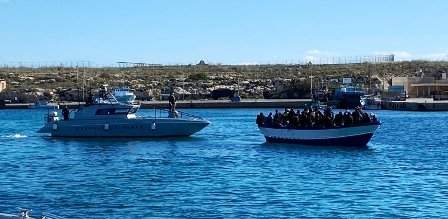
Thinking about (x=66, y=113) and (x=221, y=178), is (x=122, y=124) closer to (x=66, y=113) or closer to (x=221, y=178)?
(x=66, y=113)

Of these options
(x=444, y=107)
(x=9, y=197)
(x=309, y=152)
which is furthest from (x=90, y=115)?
(x=444, y=107)

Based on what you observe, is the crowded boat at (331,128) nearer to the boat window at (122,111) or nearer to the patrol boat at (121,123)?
the patrol boat at (121,123)

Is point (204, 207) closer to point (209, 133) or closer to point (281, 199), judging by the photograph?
point (281, 199)

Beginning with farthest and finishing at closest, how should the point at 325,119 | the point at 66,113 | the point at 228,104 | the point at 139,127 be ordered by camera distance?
1. the point at 228,104
2. the point at 66,113
3. the point at 139,127
4. the point at 325,119

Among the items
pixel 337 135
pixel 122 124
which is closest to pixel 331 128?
pixel 337 135

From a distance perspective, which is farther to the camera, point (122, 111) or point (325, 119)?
point (122, 111)

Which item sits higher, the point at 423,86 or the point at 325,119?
the point at 423,86

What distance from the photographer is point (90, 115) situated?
68.2 m

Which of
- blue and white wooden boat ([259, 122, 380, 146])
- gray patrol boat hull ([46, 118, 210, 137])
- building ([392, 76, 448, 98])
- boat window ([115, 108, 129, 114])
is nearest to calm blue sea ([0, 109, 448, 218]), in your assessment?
blue and white wooden boat ([259, 122, 380, 146])

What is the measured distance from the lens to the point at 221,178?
139 ft

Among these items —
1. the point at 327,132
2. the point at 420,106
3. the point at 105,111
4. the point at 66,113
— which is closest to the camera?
the point at 327,132

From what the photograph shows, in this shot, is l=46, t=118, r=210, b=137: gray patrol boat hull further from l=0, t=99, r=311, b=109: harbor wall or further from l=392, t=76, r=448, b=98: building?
l=392, t=76, r=448, b=98: building

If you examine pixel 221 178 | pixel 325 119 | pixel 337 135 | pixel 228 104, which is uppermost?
pixel 325 119

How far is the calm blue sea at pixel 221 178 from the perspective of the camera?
3288 cm
